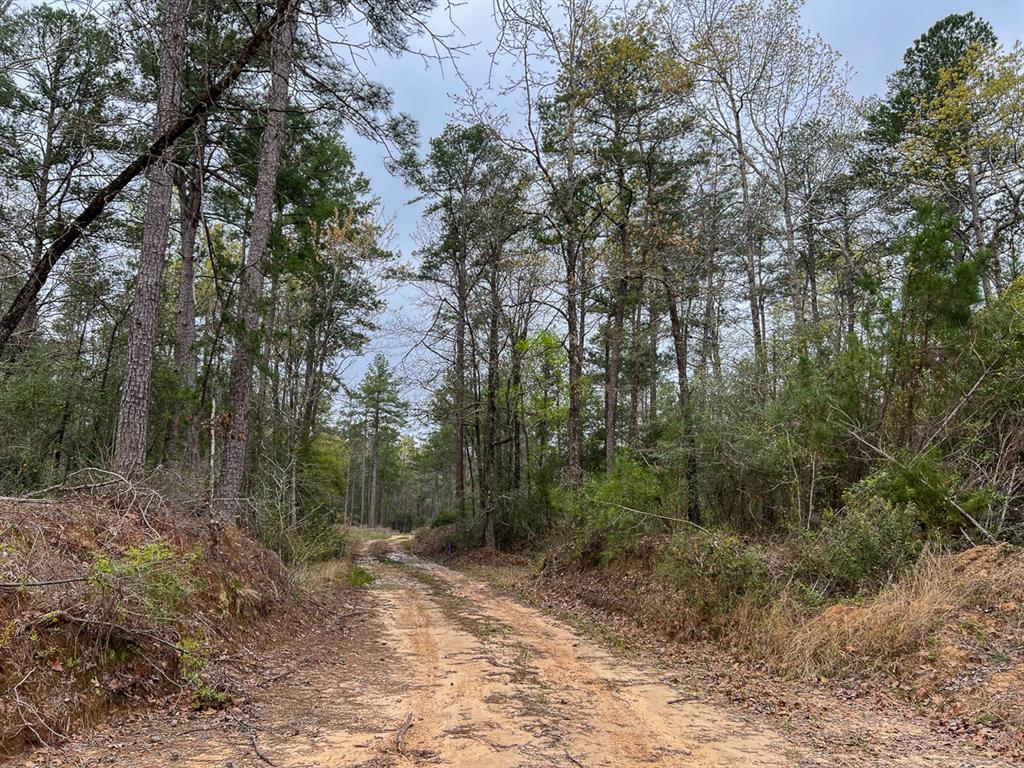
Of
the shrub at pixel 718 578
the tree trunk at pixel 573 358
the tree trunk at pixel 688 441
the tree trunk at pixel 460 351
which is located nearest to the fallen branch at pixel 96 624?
the shrub at pixel 718 578

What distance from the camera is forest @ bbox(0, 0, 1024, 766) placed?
4.96 meters

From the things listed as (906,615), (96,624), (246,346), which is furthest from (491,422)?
(96,624)

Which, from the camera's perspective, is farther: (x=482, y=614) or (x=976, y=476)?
(x=482, y=614)

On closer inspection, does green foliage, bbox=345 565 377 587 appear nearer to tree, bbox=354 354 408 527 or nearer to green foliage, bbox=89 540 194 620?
green foliage, bbox=89 540 194 620

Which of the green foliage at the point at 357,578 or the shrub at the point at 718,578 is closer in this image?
the shrub at the point at 718,578

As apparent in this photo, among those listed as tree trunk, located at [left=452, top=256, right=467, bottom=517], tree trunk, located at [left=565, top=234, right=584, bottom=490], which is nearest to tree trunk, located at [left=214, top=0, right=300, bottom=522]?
tree trunk, located at [left=565, top=234, right=584, bottom=490]

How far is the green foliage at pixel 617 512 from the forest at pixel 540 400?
10 cm

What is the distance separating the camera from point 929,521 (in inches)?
292

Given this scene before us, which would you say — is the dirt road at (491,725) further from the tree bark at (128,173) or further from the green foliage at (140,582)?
the tree bark at (128,173)

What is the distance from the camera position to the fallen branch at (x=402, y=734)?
164 inches

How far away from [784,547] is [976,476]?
8.31 feet

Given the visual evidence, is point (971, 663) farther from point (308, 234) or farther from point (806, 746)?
point (308, 234)

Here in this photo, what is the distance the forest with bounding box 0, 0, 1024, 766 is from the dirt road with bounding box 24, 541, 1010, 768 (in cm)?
7

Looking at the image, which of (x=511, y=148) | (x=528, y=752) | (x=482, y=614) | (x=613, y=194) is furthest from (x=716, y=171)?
(x=528, y=752)
